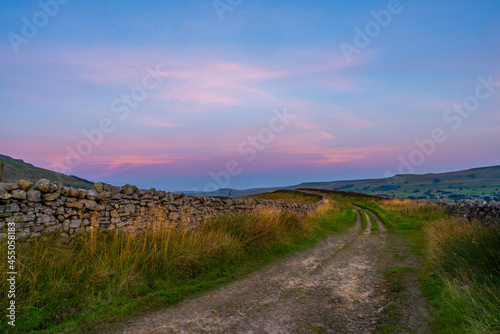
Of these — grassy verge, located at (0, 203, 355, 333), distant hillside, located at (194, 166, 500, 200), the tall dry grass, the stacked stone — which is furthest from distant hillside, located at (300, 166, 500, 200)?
grassy verge, located at (0, 203, 355, 333)

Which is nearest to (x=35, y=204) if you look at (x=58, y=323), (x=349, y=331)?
(x=58, y=323)

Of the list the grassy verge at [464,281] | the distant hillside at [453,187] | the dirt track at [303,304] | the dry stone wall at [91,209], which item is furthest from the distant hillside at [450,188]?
the grassy verge at [464,281]

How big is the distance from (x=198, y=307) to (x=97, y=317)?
1815mm

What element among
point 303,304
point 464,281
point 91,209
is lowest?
point 303,304

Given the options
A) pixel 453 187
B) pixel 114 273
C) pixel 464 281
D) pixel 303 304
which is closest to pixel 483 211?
pixel 464 281

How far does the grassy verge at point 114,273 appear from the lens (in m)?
4.75

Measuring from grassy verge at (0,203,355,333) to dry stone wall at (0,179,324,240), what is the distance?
0.41m

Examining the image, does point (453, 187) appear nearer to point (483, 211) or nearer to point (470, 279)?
point (483, 211)

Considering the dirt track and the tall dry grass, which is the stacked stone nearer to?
the tall dry grass

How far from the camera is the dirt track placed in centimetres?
473

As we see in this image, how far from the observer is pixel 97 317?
480 centimetres

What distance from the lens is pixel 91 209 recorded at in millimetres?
7461

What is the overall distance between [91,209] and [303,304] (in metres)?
6.02

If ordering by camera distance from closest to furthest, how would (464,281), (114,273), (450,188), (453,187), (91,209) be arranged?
(464,281)
(114,273)
(91,209)
(450,188)
(453,187)
